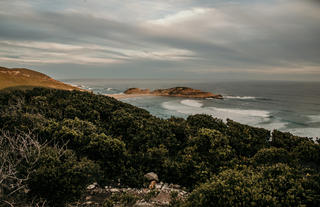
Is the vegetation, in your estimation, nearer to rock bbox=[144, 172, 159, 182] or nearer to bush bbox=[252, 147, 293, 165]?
bush bbox=[252, 147, 293, 165]

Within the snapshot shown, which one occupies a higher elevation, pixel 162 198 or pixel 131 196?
pixel 131 196

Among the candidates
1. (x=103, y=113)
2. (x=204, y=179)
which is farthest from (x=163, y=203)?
(x=103, y=113)

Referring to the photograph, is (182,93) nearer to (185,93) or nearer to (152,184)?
(185,93)

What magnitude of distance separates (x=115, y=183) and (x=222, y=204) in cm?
485

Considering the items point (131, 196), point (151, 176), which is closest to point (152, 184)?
point (151, 176)

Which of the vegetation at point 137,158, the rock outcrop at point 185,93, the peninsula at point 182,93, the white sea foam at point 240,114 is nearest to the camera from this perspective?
the vegetation at point 137,158

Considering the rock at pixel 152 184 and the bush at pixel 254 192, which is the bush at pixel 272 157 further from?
the rock at pixel 152 184

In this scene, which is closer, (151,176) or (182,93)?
(151,176)

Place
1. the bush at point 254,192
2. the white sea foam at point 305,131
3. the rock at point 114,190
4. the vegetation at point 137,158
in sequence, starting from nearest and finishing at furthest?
the bush at point 254,192 → the vegetation at point 137,158 → the rock at point 114,190 → the white sea foam at point 305,131

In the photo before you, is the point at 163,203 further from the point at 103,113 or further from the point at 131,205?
the point at 103,113

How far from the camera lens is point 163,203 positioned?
6.95 meters

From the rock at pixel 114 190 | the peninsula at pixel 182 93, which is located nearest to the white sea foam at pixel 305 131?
the rock at pixel 114 190

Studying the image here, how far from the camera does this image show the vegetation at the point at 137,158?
575 centimetres

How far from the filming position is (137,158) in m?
9.63
